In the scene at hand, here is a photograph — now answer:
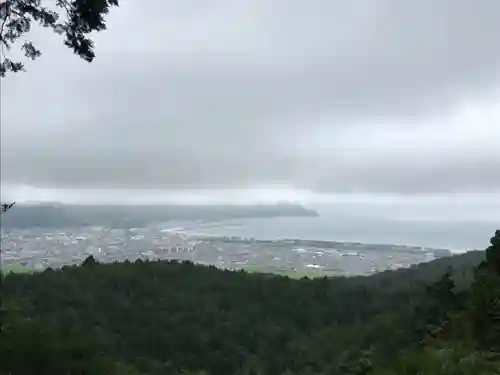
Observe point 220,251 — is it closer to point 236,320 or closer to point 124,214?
point 124,214

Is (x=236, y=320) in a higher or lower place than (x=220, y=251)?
lower

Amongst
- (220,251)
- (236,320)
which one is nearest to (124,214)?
(220,251)

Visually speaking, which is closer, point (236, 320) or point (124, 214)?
point (236, 320)

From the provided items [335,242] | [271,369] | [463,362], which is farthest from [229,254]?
[463,362]

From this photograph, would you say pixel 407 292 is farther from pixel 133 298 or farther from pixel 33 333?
pixel 33 333

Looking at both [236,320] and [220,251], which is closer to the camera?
[236,320]
